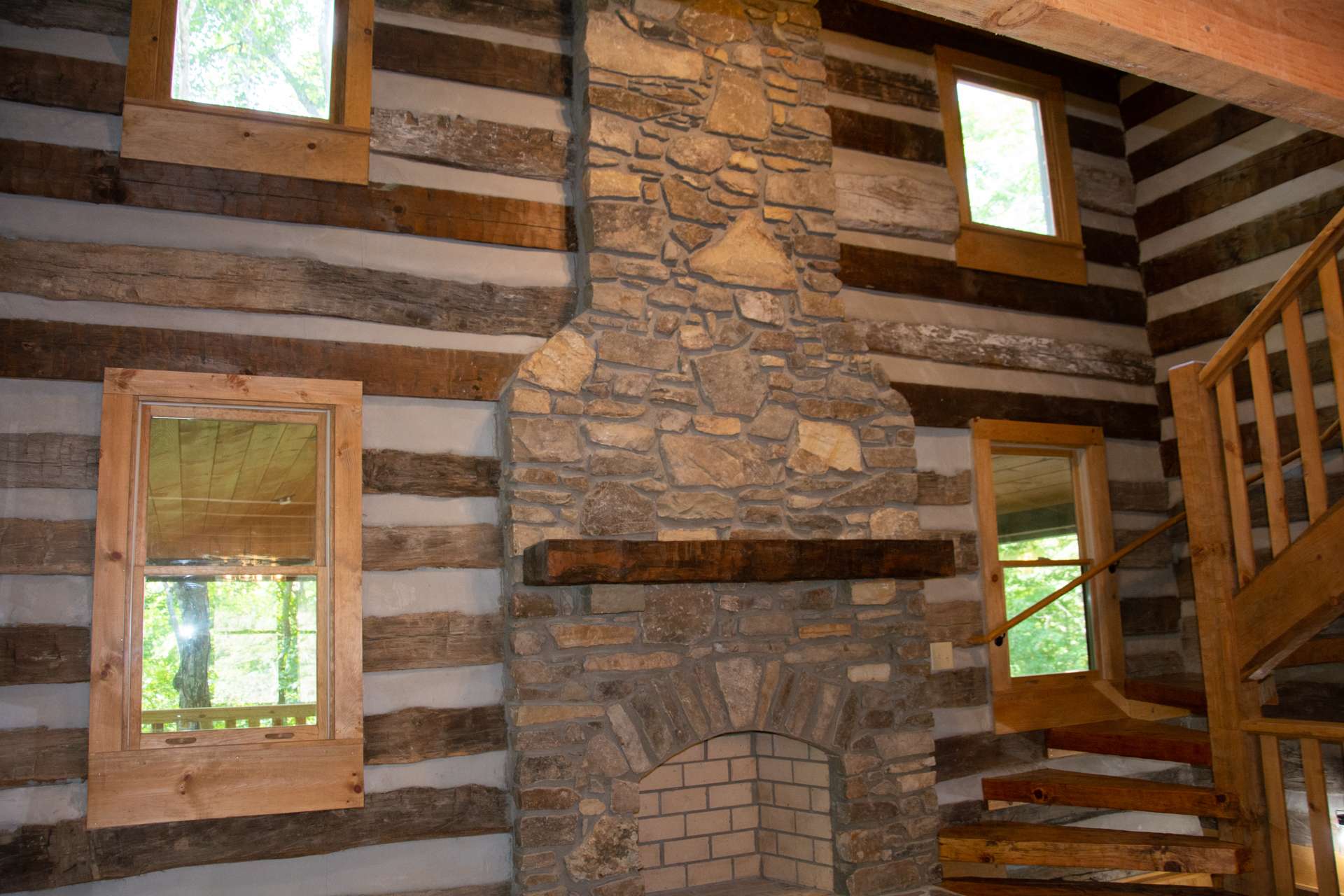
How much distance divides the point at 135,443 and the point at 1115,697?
500 centimetres

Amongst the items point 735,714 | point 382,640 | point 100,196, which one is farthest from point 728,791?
point 100,196

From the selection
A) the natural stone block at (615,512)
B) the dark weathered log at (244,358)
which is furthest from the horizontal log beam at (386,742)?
the dark weathered log at (244,358)

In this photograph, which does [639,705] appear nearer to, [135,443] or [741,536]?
[741,536]

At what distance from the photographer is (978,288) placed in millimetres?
5809

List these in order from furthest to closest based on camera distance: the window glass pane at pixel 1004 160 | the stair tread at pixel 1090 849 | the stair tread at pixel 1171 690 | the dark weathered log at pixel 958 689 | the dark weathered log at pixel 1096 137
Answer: the dark weathered log at pixel 1096 137 → the window glass pane at pixel 1004 160 → the dark weathered log at pixel 958 689 → the stair tread at pixel 1171 690 → the stair tread at pixel 1090 849

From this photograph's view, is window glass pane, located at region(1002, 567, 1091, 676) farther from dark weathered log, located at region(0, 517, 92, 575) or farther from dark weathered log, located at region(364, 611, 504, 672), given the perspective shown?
dark weathered log, located at region(0, 517, 92, 575)

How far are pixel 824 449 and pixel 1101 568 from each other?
1925mm

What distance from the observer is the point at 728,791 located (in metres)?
5.08

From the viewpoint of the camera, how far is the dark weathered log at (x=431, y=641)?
4.15m

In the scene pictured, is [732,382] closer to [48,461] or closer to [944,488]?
[944,488]

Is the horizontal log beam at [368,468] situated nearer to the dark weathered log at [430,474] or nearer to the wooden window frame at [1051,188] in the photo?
the dark weathered log at [430,474]

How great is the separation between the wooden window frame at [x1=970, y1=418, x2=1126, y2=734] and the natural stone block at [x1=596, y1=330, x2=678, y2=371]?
1971 millimetres

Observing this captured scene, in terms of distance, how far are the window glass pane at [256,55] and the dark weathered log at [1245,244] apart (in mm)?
4857

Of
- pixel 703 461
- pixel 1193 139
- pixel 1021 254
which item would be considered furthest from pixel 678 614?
pixel 1193 139
